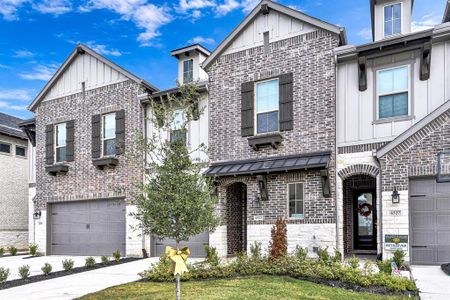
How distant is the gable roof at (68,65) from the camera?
630 inches

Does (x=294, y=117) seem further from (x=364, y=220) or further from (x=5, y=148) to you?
(x=5, y=148)

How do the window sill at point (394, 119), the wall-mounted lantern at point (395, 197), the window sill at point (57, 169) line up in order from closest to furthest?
the wall-mounted lantern at point (395, 197) → the window sill at point (394, 119) → the window sill at point (57, 169)

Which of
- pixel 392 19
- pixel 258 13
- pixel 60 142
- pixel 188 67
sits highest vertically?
pixel 258 13

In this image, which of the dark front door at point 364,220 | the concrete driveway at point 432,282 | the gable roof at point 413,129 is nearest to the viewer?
the concrete driveway at point 432,282

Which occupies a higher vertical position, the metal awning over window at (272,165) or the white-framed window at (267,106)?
the white-framed window at (267,106)

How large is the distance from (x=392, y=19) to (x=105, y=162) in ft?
38.0

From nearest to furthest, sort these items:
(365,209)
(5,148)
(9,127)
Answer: (365,209), (5,148), (9,127)

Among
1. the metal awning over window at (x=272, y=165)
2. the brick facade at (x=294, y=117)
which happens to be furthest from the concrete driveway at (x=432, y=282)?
the metal awning over window at (x=272, y=165)

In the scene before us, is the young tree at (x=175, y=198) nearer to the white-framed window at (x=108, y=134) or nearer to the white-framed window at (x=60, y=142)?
the white-framed window at (x=108, y=134)

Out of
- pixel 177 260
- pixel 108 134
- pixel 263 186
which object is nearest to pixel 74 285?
pixel 177 260

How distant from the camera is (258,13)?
44.5ft

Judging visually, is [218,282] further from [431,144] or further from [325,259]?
[431,144]

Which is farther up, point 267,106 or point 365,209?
point 267,106

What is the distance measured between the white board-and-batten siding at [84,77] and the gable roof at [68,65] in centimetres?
12
